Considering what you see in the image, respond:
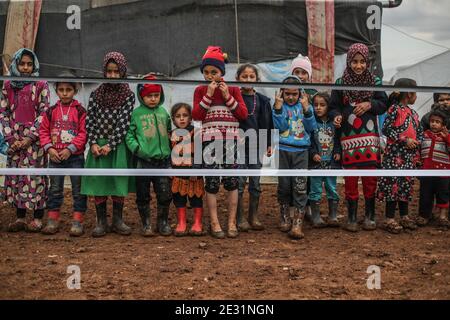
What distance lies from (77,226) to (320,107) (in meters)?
1.73

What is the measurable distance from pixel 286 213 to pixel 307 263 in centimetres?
80

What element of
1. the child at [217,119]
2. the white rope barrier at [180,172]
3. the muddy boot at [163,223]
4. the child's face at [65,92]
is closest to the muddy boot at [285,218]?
the child at [217,119]

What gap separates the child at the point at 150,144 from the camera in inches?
170

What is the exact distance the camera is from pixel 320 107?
464 centimetres

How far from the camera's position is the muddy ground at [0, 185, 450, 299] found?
3.28 meters

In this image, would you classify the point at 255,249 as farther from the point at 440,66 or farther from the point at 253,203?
the point at 440,66

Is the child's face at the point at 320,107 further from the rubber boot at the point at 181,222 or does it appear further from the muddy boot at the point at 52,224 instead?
the muddy boot at the point at 52,224

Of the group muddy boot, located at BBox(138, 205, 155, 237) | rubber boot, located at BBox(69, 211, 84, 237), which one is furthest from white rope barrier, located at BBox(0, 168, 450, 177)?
rubber boot, located at BBox(69, 211, 84, 237)

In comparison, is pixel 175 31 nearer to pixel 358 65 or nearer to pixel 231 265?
pixel 358 65

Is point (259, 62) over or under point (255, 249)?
over

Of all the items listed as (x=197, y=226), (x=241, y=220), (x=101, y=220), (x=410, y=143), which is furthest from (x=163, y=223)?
(x=410, y=143)

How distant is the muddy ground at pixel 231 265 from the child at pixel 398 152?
0.21 metres

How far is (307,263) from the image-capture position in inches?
150

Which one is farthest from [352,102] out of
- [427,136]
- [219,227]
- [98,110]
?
[98,110]
